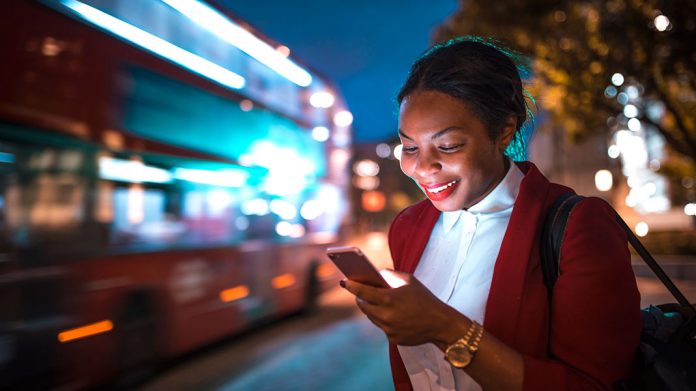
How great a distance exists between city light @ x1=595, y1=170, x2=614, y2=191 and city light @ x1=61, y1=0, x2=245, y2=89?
1019 inches

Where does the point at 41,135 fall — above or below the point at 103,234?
above

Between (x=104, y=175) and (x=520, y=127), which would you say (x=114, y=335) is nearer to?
(x=104, y=175)

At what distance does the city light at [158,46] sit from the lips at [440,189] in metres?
4.33

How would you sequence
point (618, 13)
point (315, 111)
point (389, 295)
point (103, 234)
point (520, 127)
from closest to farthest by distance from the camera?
point (389, 295), point (520, 127), point (103, 234), point (315, 111), point (618, 13)

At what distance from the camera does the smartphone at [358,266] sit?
1.15 m

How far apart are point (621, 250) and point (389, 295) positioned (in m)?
0.52

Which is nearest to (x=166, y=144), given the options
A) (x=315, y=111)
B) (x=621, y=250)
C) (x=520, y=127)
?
(x=315, y=111)

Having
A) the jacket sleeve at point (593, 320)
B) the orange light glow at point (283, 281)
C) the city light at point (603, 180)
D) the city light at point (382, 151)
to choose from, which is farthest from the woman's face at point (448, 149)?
the city light at point (382, 151)

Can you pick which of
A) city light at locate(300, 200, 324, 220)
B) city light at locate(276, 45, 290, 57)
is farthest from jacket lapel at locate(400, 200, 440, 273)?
city light at locate(300, 200, 324, 220)

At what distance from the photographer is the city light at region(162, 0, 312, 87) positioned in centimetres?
613

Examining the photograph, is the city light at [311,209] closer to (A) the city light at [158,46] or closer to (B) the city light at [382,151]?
(A) the city light at [158,46]

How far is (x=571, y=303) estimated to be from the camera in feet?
3.87

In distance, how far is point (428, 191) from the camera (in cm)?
144

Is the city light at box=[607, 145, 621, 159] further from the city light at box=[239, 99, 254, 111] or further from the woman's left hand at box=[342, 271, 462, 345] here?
the woman's left hand at box=[342, 271, 462, 345]
